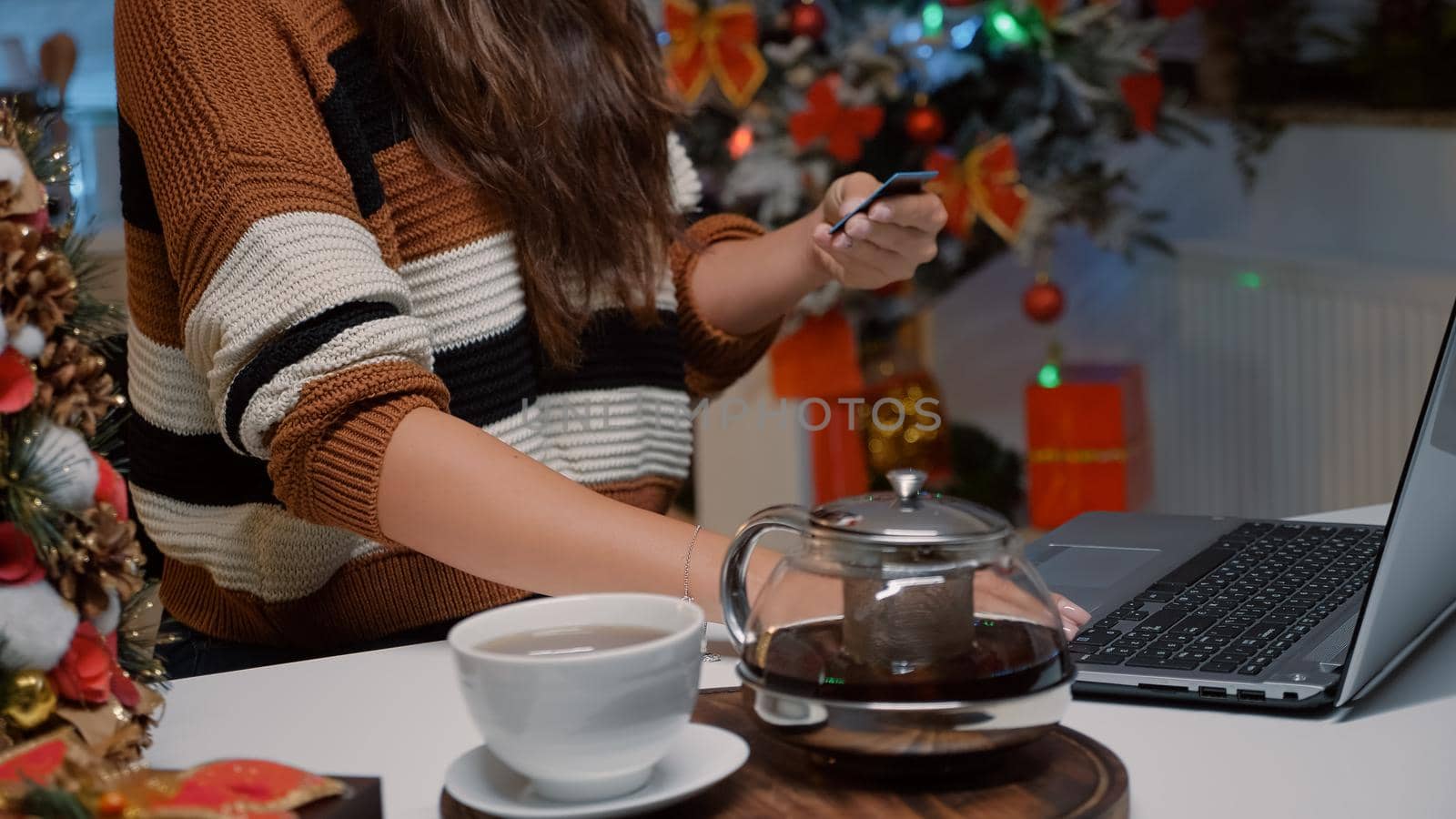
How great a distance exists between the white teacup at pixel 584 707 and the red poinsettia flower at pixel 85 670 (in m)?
0.14

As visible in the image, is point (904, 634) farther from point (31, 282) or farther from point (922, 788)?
point (31, 282)

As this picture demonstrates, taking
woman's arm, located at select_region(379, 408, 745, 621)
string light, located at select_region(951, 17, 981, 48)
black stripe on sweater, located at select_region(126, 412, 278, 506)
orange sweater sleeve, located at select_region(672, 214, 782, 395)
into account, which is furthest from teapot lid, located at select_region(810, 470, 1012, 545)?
string light, located at select_region(951, 17, 981, 48)

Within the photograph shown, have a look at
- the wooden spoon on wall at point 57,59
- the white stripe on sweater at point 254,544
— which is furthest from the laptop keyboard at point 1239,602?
the wooden spoon on wall at point 57,59

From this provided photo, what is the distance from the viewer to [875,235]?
114 cm

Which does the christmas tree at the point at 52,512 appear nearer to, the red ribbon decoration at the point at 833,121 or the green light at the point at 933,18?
the red ribbon decoration at the point at 833,121

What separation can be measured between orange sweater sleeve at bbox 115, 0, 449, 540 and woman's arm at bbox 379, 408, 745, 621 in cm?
2

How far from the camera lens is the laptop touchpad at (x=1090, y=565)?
95 centimetres

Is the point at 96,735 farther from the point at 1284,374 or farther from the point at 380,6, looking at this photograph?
the point at 1284,374

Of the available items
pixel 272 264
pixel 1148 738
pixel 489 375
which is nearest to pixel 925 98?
pixel 489 375

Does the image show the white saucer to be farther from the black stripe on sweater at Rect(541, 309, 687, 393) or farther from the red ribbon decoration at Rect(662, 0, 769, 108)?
the red ribbon decoration at Rect(662, 0, 769, 108)

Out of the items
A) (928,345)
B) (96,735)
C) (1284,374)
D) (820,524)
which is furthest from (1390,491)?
(96,735)

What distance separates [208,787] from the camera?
0.52 m

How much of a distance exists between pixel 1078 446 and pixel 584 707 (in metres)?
2.15

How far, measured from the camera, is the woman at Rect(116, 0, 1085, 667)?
0.89m
